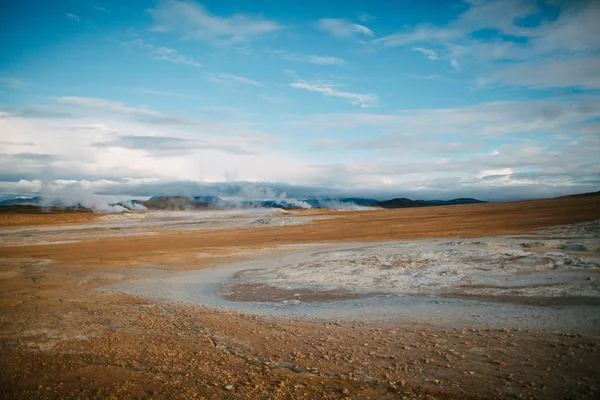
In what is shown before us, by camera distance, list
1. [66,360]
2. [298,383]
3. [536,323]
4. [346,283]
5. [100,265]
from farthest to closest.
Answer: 1. [100,265]
2. [346,283]
3. [536,323]
4. [66,360]
5. [298,383]

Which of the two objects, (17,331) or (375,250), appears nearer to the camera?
(17,331)

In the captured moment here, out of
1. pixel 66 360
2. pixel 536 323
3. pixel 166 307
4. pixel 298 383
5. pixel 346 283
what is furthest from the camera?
pixel 346 283

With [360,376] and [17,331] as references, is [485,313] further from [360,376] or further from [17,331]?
[17,331]

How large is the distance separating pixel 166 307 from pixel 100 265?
13236mm

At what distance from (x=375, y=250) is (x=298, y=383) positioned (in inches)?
746

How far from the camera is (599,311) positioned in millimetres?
10062

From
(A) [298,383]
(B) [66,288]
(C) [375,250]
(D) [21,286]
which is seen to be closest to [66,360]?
(A) [298,383]

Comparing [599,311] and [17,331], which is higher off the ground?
[599,311]

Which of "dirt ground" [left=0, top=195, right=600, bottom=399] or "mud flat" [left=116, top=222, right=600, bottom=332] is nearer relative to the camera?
"dirt ground" [left=0, top=195, right=600, bottom=399]

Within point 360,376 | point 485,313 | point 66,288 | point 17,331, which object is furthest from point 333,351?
point 66,288

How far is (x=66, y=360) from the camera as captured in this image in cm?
777

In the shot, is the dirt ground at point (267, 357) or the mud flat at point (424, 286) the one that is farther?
the mud flat at point (424, 286)

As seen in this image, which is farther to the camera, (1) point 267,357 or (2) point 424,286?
(2) point 424,286

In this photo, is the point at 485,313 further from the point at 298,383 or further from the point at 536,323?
the point at 298,383
